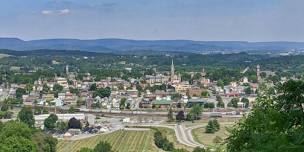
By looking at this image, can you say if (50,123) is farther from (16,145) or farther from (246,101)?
(246,101)

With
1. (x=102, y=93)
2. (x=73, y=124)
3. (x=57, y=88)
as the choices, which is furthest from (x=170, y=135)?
(x=57, y=88)

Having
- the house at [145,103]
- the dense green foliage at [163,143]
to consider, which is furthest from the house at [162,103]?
the dense green foliage at [163,143]

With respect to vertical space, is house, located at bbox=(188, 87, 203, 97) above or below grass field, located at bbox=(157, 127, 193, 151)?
below

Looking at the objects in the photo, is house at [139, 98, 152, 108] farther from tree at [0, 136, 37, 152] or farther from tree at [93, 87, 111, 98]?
tree at [0, 136, 37, 152]

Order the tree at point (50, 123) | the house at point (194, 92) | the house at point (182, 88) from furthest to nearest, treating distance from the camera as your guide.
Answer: the house at point (182, 88) → the house at point (194, 92) → the tree at point (50, 123)

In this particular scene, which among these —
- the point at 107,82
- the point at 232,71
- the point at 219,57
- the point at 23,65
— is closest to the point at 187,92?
the point at 107,82

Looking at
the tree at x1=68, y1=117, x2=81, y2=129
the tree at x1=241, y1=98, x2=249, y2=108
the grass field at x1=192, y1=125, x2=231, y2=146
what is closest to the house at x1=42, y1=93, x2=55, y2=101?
the tree at x1=241, y1=98, x2=249, y2=108

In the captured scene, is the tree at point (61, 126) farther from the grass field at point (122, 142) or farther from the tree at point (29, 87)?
the tree at point (29, 87)
